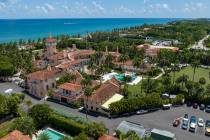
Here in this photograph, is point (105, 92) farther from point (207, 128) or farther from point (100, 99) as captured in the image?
point (207, 128)

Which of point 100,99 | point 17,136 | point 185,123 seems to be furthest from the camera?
point 100,99

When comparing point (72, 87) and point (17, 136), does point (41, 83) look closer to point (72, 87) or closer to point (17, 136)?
point (72, 87)

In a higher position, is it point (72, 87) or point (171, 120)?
point (72, 87)

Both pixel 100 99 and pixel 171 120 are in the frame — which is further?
pixel 100 99

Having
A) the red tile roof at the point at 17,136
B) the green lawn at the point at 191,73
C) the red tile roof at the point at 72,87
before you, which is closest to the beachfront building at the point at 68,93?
the red tile roof at the point at 72,87

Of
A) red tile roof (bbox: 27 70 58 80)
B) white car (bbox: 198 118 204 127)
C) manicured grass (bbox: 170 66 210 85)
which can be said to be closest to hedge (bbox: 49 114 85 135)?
red tile roof (bbox: 27 70 58 80)

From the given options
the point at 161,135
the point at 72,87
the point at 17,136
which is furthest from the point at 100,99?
the point at 17,136

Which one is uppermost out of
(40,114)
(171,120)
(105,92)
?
Answer: (105,92)

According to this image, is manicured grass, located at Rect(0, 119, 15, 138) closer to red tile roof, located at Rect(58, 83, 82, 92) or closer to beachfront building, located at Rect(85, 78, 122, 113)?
red tile roof, located at Rect(58, 83, 82, 92)

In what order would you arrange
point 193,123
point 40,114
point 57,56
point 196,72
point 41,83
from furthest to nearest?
1. point 57,56
2. point 196,72
3. point 41,83
4. point 193,123
5. point 40,114
